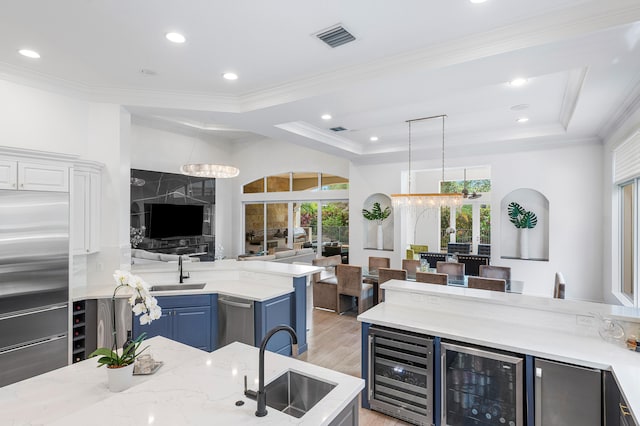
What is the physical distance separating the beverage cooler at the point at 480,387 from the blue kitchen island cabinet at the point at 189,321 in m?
2.61

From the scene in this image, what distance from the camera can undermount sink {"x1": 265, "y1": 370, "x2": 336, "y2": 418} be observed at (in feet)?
5.78

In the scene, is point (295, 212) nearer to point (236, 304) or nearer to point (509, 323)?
point (236, 304)

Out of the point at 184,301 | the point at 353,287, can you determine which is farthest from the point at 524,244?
the point at 184,301

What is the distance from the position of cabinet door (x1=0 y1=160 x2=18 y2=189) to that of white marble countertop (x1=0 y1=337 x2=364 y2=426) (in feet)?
6.72

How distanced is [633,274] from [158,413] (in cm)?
548

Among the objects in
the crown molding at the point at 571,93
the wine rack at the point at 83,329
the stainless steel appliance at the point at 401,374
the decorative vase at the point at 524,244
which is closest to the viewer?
the stainless steel appliance at the point at 401,374

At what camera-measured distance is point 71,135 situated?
3934mm

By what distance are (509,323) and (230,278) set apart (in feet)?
11.0

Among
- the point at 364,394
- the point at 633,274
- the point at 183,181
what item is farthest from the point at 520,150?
the point at 183,181

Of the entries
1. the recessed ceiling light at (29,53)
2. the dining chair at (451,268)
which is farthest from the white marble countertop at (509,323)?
the recessed ceiling light at (29,53)

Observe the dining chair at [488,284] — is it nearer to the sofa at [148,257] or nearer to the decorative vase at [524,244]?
the decorative vase at [524,244]

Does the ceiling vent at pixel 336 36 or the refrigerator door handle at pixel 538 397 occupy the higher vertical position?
the ceiling vent at pixel 336 36

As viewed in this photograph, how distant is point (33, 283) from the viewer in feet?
10.3

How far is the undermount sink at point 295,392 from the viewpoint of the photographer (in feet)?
5.78
